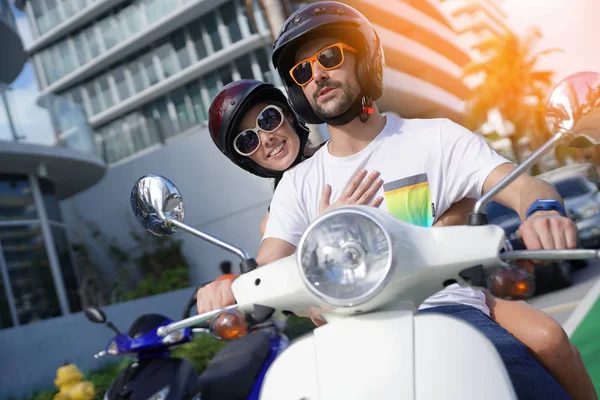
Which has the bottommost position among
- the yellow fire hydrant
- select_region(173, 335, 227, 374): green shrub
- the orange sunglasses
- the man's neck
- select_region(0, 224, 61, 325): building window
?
select_region(173, 335, 227, 374): green shrub

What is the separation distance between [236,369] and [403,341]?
2.79 metres

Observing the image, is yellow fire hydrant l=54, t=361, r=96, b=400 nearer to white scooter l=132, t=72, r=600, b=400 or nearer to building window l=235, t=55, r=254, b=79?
white scooter l=132, t=72, r=600, b=400

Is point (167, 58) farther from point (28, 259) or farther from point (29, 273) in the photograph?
point (29, 273)

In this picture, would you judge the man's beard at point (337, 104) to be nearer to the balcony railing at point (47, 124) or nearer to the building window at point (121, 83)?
the balcony railing at point (47, 124)

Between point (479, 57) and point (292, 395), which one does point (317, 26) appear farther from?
point (479, 57)

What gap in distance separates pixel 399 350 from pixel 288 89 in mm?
1194

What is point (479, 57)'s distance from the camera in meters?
17.3

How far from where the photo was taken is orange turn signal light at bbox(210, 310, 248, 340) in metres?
1.40

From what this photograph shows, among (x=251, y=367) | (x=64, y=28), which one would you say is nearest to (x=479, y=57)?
(x=251, y=367)

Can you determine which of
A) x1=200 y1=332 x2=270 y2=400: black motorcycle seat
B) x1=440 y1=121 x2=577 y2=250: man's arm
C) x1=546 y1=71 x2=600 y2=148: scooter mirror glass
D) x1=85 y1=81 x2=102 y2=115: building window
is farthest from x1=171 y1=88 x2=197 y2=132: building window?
x1=546 y1=71 x2=600 y2=148: scooter mirror glass

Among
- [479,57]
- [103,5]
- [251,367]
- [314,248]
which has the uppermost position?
[103,5]

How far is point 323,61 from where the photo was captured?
186cm

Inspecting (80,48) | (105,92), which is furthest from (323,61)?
(80,48)

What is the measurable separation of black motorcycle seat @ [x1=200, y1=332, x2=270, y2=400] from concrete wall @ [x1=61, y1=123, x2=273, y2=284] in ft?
41.3
